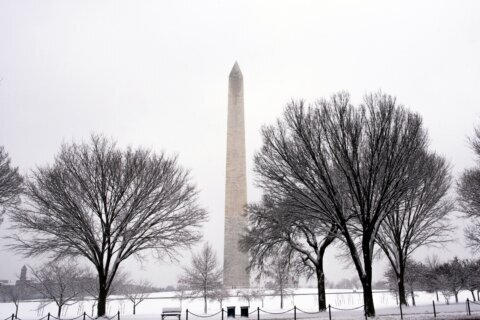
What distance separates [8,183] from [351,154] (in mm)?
17302

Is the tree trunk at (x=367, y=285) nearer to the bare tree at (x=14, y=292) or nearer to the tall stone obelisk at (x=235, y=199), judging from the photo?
the tall stone obelisk at (x=235, y=199)

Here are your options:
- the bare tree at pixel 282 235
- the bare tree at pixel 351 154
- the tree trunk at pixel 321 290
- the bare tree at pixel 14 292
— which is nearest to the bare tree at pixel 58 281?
the bare tree at pixel 14 292

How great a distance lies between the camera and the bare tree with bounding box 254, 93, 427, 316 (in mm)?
16344

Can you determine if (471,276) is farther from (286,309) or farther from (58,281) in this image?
Result: (58,281)

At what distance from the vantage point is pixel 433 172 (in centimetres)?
2292

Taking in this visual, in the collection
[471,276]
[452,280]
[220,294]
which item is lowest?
[220,294]

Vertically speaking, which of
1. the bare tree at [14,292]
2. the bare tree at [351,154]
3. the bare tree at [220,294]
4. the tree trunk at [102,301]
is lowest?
the bare tree at [14,292]

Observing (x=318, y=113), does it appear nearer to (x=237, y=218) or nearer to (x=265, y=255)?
(x=265, y=255)

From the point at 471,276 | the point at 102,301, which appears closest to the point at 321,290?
the point at 102,301

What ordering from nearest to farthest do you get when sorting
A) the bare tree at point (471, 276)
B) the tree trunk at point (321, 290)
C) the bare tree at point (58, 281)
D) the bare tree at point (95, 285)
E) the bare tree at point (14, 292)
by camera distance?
the tree trunk at point (321, 290) → the bare tree at point (471, 276) → the bare tree at point (58, 281) → the bare tree at point (95, 285) → the bare tree at point (14, 292)

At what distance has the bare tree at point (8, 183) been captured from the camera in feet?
66.5

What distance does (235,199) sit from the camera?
38.4 m

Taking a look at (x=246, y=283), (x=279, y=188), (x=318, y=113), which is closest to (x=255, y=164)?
(x=279, y=188)

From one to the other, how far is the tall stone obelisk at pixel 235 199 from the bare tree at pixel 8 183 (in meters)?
19.5
